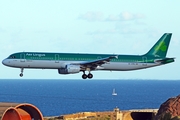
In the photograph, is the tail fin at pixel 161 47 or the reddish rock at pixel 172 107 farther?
the tail fin at pixel 161 47

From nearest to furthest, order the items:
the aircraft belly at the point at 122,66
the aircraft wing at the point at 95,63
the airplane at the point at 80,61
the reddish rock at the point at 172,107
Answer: the reddish rock at the point at 172,107 < the airplane at the point at 80,61 < the aircraft wing at the point at 95,63 < the aircraft belly at the point at 122,66

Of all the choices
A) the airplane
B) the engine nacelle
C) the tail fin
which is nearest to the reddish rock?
the airplane

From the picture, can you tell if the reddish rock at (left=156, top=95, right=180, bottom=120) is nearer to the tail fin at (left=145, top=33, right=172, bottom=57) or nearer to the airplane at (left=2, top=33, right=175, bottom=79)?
the airplane at (left=2, top=33, right=175, bottom=79)

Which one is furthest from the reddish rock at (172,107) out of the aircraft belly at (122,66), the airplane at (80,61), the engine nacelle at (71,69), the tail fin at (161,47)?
the tail fin at (161,47)

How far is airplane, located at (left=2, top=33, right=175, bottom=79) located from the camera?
261 ft

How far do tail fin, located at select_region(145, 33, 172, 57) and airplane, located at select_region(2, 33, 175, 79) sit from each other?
1.77 m

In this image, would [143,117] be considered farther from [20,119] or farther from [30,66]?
[20,119]

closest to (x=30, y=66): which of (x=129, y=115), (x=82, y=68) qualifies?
(x=82, y=68)

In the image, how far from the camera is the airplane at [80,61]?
79.7 metres

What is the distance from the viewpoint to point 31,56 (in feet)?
262

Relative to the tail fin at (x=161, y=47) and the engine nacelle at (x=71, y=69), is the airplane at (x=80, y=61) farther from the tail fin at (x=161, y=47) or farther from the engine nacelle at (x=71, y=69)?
the tail fin at (x=161, y=47)

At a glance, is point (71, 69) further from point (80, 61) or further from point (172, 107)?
point (172, 107)

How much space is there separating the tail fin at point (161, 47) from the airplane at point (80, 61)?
1774mm

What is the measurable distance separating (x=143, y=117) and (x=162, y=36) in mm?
19002
